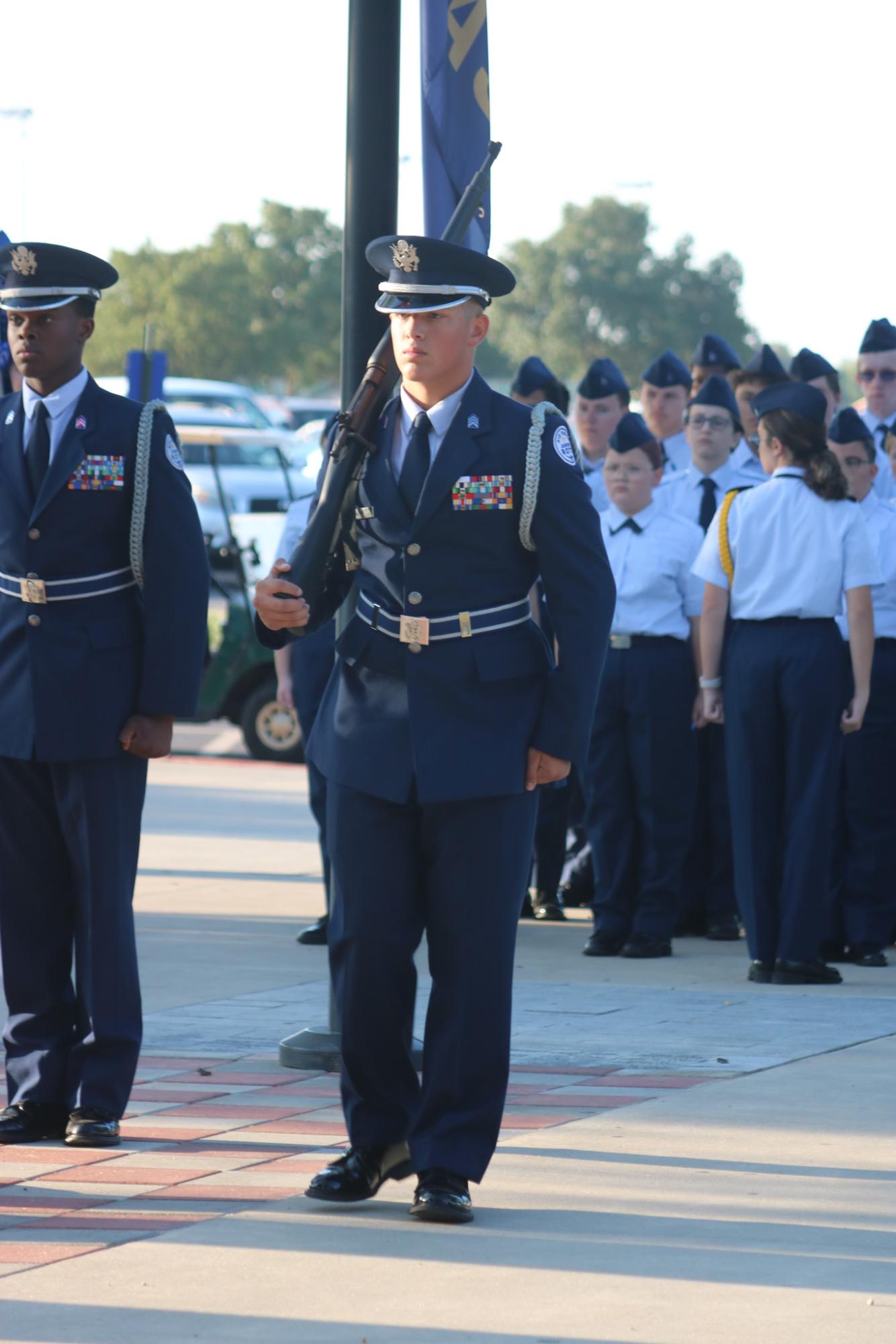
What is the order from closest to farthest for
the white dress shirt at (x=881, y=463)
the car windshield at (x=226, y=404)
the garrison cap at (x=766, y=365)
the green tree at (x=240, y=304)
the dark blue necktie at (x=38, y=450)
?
1. the dark blue necktie at (x=38, y=450)
2. the white dress shirt at (x=881, y=463)
3. the garrison cap at (x=766, y=365)
4. the car windshield at (x=226, y=404)
5. the green tree at (x=240, y=304)

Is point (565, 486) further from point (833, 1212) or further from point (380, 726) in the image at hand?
point (833, 1212)

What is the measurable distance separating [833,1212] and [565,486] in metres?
1.61

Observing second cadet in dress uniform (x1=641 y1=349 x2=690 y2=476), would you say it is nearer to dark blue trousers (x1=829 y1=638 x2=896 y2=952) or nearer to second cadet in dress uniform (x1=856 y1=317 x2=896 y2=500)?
second cadet in dress uniform (x1=856 y1=317 x2=896 y2=500)

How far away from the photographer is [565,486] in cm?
496

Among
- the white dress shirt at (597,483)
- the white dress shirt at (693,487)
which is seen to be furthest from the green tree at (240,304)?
the white dress shirt at (693,487)

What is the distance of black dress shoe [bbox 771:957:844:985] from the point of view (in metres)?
8.12

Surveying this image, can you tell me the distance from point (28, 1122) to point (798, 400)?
389 cm

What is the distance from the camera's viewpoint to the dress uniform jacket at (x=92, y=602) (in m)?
5.57

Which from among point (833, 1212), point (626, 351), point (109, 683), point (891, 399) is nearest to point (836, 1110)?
point (833, 1212)

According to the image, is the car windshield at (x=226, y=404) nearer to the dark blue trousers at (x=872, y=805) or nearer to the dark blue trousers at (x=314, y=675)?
the dark blue trousers at (x=314, y=675)

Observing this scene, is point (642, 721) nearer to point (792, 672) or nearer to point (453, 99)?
point (792, 672)

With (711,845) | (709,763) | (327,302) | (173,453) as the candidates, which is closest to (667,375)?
(709,763)

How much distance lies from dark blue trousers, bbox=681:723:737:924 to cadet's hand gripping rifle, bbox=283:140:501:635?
14.9 feet

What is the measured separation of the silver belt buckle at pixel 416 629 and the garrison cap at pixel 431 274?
2.11 ft
